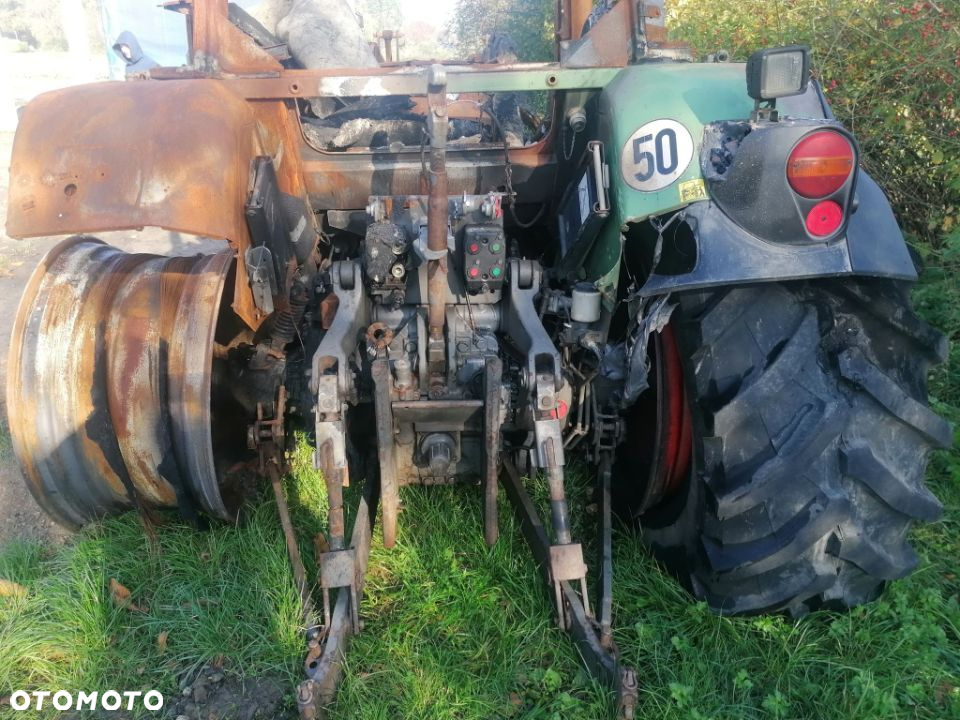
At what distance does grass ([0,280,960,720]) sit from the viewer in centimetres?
220

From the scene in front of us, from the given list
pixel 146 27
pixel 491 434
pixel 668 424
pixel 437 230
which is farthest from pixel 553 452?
pixel 146 27

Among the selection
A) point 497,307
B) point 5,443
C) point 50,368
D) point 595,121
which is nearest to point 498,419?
point 497,307

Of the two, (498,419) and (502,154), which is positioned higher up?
(502,154)

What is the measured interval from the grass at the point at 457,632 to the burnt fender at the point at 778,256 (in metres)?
1.18

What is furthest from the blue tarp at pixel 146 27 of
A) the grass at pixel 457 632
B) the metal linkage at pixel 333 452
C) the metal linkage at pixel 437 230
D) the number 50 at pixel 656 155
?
the number 50 at pixel 656 155

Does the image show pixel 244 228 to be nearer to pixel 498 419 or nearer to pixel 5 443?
pixel 498 419

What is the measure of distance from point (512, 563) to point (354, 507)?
28.6 inches

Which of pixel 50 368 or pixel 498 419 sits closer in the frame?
pixel 498 419

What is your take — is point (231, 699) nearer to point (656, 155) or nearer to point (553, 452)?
point (553, 452)

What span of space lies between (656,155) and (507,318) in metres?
0.84

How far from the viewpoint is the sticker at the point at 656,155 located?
2096 mm

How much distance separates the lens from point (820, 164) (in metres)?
1.84

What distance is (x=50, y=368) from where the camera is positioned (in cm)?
262

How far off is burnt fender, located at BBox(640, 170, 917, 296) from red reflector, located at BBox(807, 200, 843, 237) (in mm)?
37
